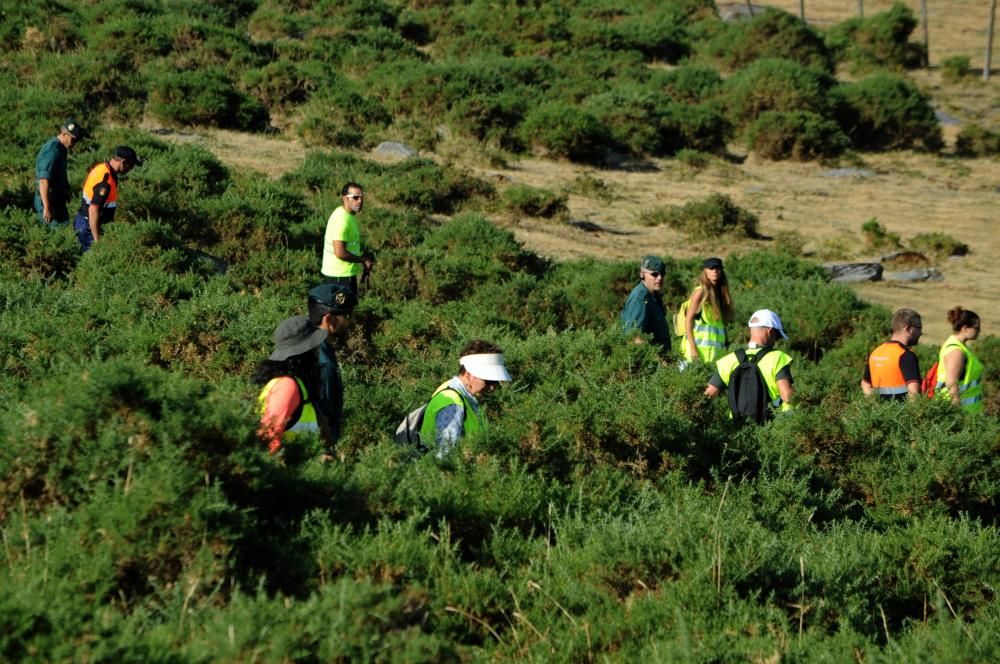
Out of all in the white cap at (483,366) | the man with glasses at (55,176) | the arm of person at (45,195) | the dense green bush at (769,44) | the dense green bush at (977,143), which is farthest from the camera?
the dense green bush at (769,44)

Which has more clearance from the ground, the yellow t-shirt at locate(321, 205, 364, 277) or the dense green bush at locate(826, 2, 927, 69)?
the dense green bush at locate(826, 2, 927, 69)

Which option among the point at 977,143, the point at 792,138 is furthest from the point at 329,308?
the point at 977,143

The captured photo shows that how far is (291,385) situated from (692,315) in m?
4.49

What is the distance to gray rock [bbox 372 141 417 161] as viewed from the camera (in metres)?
20.6

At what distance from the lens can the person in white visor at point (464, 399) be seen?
220 inches

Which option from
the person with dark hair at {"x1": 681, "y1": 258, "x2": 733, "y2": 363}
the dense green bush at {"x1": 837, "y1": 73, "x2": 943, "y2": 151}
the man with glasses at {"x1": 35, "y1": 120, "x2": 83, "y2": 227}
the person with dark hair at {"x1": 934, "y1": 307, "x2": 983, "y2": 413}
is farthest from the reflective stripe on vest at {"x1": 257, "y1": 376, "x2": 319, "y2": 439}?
the dense green bush at {"x1": 837, "y1": 73, "x2": 943, "y2": 151}

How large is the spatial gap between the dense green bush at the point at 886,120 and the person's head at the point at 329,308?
81.1 feet

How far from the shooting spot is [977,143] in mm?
28141

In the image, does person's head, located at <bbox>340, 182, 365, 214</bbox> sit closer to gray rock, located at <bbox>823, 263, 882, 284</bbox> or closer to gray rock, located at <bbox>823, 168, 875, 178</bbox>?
gray rock, located at <bbox>823, 263, 882, 284</bbox>

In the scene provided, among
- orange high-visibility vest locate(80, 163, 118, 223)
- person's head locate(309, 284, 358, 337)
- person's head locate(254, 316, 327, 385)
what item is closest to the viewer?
person's head locate(254, 316, 327, 385)

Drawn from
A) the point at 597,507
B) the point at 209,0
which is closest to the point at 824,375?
the point at 597,507

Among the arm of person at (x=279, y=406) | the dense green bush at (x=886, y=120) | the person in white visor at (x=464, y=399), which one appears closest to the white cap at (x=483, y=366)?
the person in white visor at (x=464, y=399)

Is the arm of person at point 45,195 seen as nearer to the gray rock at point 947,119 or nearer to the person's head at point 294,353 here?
the person's head at point 294,353

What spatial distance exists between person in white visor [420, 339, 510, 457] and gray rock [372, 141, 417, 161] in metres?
15.1
